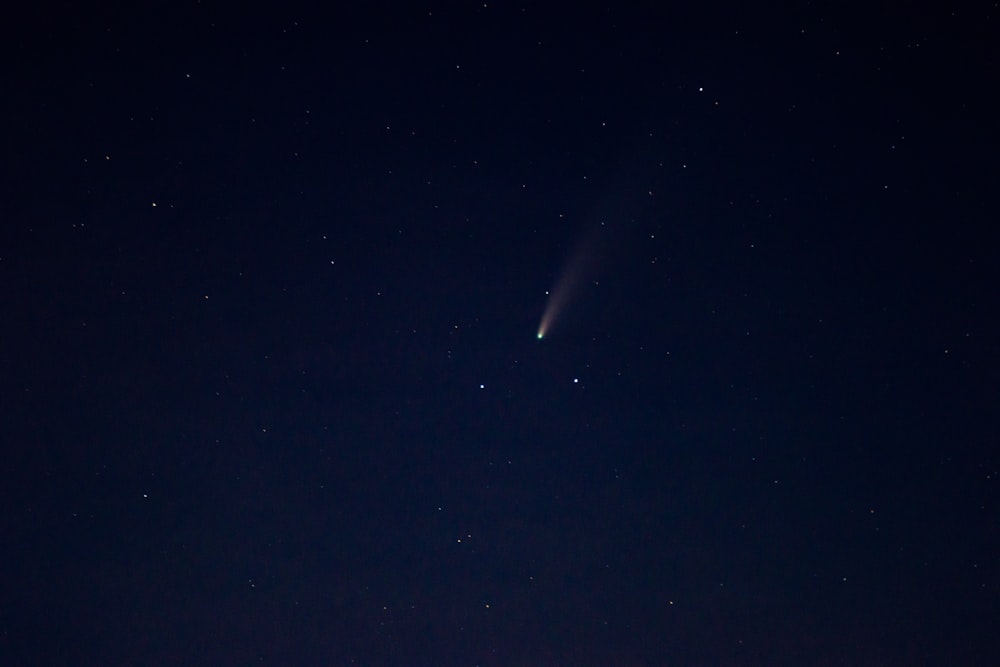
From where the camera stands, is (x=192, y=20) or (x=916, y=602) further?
(x=916, y=602)

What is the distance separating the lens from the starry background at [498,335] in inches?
80.7

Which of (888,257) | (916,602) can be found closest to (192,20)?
(888,257)

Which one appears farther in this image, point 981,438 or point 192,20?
point 981,438

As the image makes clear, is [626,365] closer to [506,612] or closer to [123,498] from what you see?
[506,612]

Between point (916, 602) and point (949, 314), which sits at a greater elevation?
point (949, 314)

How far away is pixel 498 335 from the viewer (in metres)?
2.12

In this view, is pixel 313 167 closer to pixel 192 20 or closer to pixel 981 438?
pixel 192 20

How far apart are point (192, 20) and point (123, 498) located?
129 centimetres

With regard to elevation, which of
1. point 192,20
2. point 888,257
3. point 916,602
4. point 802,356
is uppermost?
point 192,20

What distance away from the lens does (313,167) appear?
2064 mm

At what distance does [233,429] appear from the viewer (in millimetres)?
2080

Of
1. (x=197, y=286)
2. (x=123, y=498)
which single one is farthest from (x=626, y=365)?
(x=123, y=498)

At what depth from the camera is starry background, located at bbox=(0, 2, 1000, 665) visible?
2049mm

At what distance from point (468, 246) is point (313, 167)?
1.53 feet
